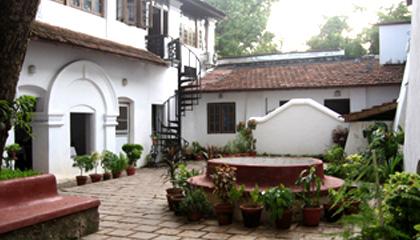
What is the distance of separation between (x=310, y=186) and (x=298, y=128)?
985 centimetres

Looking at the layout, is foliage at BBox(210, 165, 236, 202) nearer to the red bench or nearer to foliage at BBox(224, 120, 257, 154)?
the red bench

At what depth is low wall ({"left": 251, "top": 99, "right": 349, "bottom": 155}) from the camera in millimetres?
15750

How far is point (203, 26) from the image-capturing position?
19.9 metres

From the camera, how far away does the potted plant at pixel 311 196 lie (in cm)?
621

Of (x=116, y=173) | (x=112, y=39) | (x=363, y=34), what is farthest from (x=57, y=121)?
(x=363, y=34)

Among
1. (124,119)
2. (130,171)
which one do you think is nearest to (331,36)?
(124,119)

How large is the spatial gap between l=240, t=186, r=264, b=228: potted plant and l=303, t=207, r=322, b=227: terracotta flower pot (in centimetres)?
65

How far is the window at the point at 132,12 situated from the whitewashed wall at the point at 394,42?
9.74 meters

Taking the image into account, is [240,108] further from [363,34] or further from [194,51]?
[363,34]

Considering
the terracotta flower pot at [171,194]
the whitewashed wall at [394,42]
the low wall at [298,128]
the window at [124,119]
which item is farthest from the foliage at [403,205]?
the whitewashed wall at [394,42]

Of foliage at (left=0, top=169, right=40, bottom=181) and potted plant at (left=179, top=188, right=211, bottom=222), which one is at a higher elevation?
foliage at (left=0, top=169, right=40, bottom=181)

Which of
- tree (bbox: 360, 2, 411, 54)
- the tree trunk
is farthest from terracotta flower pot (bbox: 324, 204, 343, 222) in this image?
tree (bbox: 360, 2, 411, 54)

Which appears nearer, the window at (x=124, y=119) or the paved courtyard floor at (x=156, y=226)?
the paved courtyard floor at (x=156, y=226)

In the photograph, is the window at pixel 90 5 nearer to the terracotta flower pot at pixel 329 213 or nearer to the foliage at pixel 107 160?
the foliage at pixel 107 160
